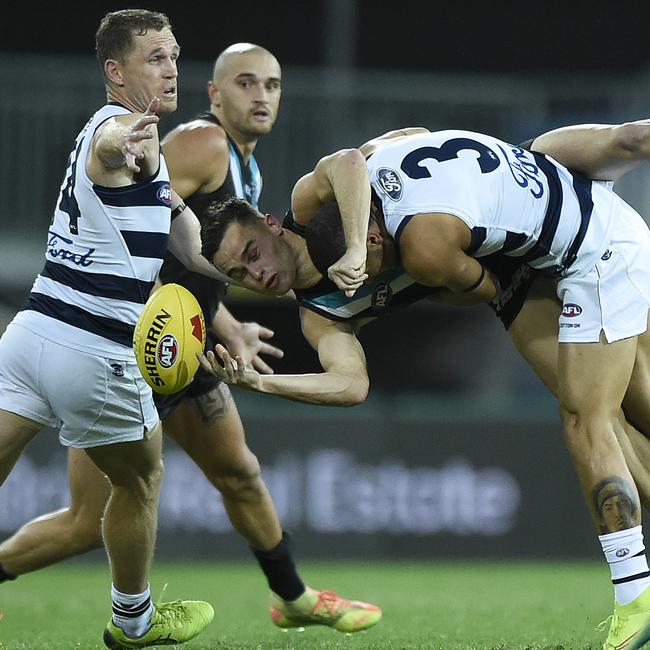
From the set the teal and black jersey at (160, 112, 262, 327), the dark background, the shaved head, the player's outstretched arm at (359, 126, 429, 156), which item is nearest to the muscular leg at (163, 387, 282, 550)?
the teal and black jersey at (160, 112, 262, 327)

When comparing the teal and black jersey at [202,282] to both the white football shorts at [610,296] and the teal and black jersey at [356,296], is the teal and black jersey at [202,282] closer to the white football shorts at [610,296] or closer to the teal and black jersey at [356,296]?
the teal and black jersey at [356,296]

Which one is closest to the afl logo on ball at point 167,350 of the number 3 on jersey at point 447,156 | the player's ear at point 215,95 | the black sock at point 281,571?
the number 3 on jersey at point 447,156

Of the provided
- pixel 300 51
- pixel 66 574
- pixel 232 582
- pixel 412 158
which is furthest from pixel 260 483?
pixel 300 51

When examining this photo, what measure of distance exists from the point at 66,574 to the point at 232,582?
149 cm

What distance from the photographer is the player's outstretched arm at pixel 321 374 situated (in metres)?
4.67

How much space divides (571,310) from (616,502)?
0.77m

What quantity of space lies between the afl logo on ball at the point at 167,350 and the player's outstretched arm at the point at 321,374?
0.11m

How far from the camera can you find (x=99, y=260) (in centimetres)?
504

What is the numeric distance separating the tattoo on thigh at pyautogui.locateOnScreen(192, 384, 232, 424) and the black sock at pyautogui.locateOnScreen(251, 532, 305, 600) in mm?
729

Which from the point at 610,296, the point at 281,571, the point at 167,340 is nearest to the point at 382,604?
the point at 281,571

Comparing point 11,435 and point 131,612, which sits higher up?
point 11,435

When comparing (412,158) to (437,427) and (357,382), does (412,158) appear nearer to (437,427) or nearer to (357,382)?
(357,382)

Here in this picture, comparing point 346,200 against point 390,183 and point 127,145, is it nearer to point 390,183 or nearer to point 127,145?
point 390,183

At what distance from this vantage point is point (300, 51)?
52.5ft
